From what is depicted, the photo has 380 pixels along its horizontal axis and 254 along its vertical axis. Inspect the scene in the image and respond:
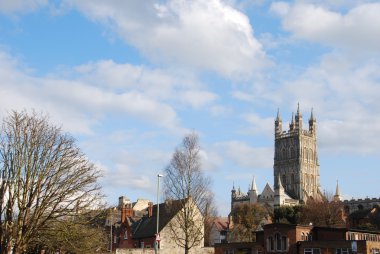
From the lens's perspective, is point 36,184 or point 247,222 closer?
point 36,184

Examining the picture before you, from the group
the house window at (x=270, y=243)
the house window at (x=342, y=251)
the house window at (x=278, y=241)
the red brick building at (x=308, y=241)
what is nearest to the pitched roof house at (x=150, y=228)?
the red brick building at (x=308, y=241)

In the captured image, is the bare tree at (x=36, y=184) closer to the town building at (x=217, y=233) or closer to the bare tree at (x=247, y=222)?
the bare tree at (x=247, y=222)

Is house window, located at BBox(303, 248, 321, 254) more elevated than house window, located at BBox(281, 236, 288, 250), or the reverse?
house window, located at BBox(281, 236, 288, 250)

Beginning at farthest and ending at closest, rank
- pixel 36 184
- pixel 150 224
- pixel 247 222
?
pixel 247 222, pixel 150 224, pixel 36 184

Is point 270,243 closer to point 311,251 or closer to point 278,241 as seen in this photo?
point 278,241

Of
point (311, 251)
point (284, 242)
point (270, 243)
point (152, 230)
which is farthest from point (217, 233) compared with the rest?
point (311, 251)

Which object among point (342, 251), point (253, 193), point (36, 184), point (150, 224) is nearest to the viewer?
point (36, 184)

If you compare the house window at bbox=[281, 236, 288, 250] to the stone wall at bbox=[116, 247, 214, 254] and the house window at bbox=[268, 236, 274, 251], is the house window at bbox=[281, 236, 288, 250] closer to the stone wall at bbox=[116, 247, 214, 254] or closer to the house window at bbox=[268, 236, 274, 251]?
the house window at bbox=[268, 236, 274, 251]

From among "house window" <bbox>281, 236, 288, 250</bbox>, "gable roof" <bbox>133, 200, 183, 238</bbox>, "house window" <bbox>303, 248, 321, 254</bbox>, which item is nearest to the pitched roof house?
"gable roof" <bbox>133, 200, 183, 238</bbox>

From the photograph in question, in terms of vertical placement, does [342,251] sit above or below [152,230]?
below

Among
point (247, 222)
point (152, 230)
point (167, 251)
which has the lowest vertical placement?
point (167, 251)

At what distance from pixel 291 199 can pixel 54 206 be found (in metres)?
155

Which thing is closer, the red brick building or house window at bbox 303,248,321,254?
the red brick building

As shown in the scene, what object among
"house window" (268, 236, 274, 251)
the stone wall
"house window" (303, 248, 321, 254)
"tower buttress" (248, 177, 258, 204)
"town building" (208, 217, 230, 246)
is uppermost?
"tower buttress" (248, 177, 258, 204)
